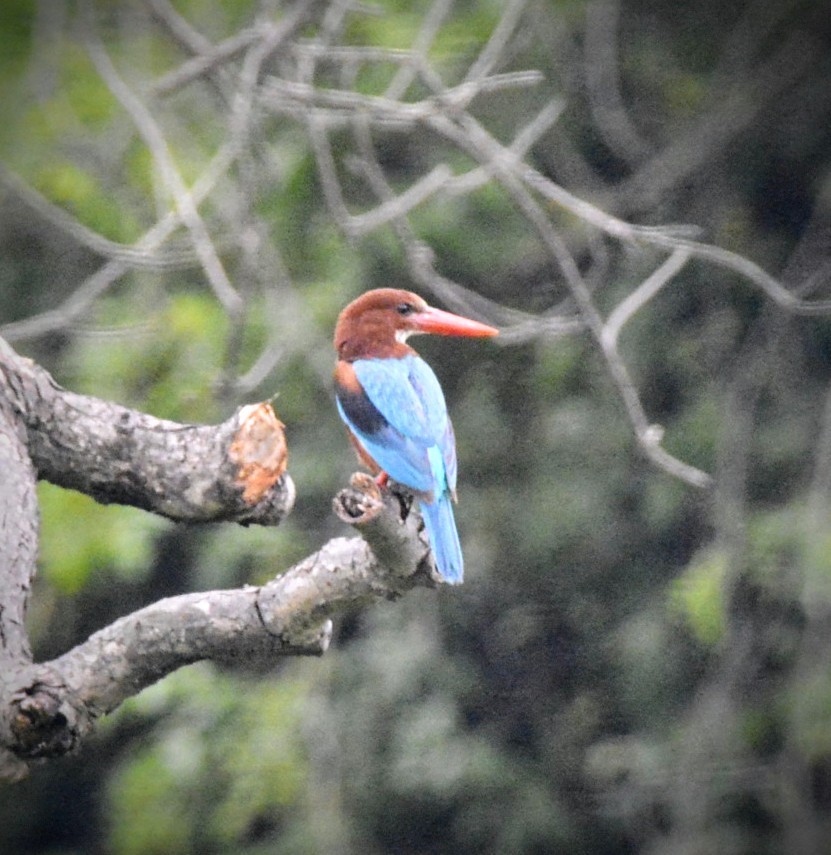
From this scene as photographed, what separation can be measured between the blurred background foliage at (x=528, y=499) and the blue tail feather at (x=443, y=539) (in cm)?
123

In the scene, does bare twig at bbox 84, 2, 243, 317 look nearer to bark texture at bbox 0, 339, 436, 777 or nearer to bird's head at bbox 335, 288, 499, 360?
bird's head at bbox 335, 288, 499, 360

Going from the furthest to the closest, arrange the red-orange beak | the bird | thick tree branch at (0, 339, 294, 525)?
the red-orange beak, the bird, thick tree branch at (0, 339, 294, 525)

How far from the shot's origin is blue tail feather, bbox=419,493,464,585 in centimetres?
202

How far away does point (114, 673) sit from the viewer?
1851 millimetres

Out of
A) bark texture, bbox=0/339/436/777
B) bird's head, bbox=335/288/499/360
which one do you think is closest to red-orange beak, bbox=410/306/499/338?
bird's head, bbox=335/288/499/360

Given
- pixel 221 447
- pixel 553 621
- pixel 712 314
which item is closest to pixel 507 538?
pixel 553 621

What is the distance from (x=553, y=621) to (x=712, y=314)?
96 cm

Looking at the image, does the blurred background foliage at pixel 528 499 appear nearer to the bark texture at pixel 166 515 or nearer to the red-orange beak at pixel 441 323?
the red-orange beak at pixel 441 323

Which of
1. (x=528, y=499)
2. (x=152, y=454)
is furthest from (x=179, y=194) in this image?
(x=528, y=499)

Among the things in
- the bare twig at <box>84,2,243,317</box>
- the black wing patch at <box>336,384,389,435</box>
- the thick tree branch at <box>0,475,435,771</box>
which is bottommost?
the thick tree branch at <box>0,475,435,771</box>

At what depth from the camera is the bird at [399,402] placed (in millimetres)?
2389

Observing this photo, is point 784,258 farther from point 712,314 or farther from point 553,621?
point 553,621

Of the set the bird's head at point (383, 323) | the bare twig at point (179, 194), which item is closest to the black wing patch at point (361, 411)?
the bird's head at point (383, 323)

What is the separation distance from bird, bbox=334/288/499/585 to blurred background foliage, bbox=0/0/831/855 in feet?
1.80
